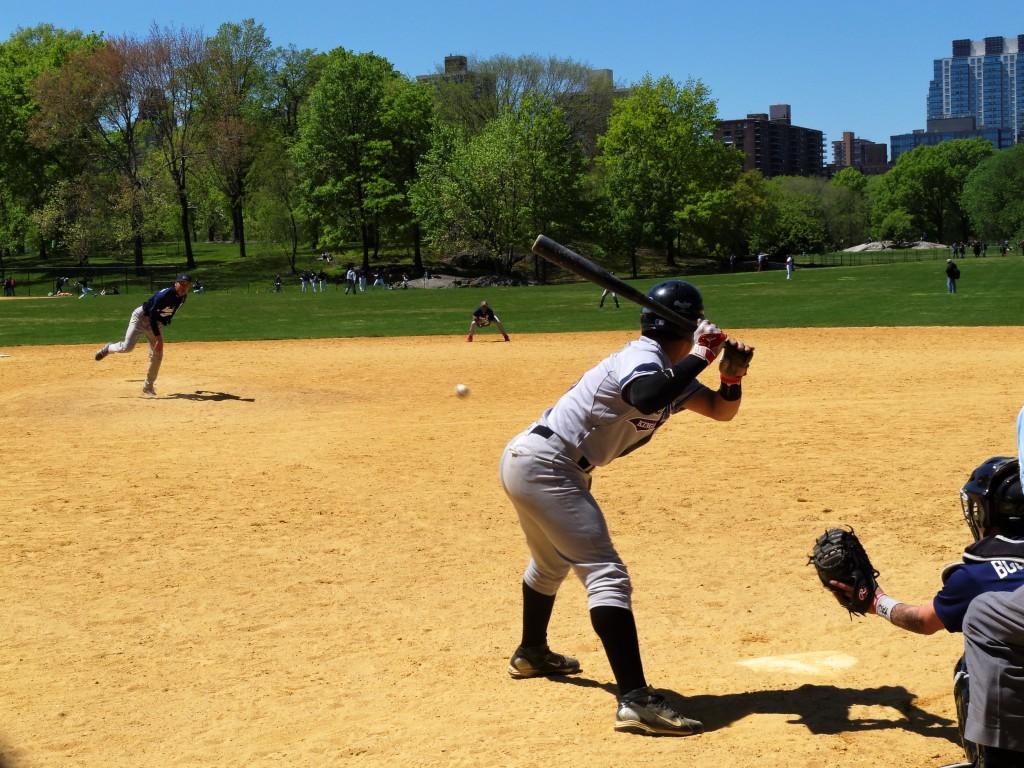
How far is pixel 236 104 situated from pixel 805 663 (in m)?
80.0

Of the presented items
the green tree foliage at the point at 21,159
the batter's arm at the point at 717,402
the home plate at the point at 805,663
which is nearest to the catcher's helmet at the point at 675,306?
the batter's arm at the point at 717,402

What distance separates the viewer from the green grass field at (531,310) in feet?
104

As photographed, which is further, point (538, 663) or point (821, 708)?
point (538, 663)

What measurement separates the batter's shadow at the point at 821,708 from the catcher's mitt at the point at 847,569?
3.72 ft

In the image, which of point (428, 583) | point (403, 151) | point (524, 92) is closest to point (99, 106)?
point (403, 151)

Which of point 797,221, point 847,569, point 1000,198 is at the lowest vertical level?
point 847,569

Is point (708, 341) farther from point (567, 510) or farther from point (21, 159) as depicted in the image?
point (21, 159)

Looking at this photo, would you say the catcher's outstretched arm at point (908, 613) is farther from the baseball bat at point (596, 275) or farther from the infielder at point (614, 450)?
the baseball bat at point (596, 275)

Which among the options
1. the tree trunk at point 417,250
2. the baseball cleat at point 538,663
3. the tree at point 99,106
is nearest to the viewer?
the baseball cleat at point 538,663

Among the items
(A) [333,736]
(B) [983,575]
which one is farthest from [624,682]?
(B) [983,575]

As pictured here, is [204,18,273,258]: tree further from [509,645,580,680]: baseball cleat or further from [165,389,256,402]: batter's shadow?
[509,645,580,680]: baseball cleat

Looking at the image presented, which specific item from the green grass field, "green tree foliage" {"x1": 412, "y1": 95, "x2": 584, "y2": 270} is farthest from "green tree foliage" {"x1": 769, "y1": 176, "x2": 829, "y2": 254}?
the green grass field

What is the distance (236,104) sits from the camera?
7931 cm

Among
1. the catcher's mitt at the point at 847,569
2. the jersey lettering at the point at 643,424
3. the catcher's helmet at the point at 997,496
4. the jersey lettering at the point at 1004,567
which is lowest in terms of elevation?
the catcher's mitt at the point at 847,569
